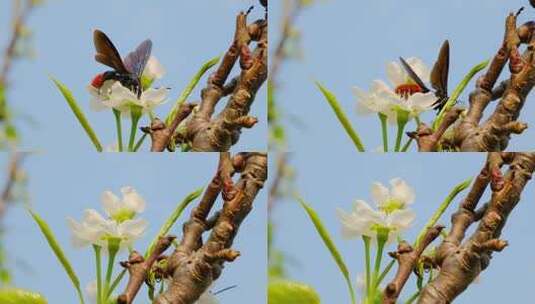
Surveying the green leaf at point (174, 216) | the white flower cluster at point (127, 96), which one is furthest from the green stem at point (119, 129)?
A: the green leaf at point (174, 216)

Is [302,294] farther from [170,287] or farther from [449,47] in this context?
[449,47]

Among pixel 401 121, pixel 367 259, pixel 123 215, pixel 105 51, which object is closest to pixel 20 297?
pixel 123 215

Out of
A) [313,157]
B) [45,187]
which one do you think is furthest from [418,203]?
[45,187]

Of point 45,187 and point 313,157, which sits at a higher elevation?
point 313,157

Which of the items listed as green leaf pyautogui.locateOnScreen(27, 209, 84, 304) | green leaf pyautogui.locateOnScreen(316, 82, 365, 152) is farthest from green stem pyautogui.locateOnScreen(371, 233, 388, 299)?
green leaf pyautogui.locateOnScreen(27, 209, 84, 304)

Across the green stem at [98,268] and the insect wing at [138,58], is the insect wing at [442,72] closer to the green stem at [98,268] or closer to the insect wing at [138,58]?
the insect wing at [138,58]

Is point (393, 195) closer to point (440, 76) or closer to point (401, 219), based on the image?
point (401, 219)

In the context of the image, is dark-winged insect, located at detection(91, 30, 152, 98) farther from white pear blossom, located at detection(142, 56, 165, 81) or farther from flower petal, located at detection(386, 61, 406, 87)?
flower petal, located at detection(386, 61, 406, 87)
